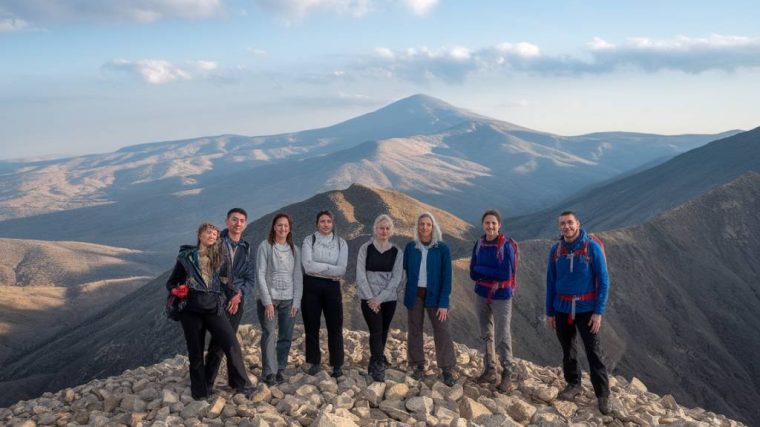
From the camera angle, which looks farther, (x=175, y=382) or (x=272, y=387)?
(x=175, y=382)

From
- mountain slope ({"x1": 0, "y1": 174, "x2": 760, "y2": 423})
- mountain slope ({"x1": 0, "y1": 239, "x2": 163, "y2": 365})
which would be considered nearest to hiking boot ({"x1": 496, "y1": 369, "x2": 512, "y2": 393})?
mountain slope ({"x1": 0, "y1": 174, "x2": 760, "y2": 423})

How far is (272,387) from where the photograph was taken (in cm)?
714

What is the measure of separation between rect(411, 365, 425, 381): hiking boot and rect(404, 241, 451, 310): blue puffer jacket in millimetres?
967

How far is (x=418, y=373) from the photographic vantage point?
7.92 meters

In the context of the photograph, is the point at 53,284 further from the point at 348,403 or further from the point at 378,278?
the point at 348,403

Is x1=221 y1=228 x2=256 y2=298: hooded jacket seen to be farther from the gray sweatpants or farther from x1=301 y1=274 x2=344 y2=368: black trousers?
the gray sweatpants

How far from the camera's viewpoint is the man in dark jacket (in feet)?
23.3

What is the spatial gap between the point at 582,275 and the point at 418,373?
2565 mm

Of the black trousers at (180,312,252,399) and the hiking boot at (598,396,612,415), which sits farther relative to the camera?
the hiking boot at (598,396,612,415)

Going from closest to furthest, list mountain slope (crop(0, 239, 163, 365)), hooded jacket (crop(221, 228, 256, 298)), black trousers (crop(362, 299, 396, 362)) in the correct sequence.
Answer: hooded jacket (crop(221, 228, 256, 298)) < black trousers (crop(362, 299, 396, 362)) < mountain slope (crop(0, 239, 163, 365))

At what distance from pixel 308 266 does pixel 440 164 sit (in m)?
155

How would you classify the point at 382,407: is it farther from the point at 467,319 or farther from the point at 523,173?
the point at 523,173

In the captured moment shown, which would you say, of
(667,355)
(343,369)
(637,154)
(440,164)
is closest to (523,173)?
(440,164)

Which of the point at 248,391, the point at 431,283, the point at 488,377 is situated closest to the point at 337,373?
the point at 248,391
